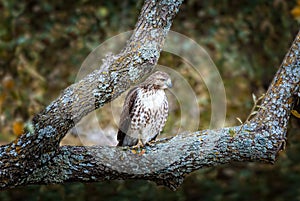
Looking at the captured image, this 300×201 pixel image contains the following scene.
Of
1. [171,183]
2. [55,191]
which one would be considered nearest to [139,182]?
[55,191]

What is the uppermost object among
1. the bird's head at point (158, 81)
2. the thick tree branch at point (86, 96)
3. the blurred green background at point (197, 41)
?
the blurred green background at point (197, 41)

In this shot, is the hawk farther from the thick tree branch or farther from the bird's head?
the thick tree branch

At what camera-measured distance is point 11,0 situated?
5875 mm

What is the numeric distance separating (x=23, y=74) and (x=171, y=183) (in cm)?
296

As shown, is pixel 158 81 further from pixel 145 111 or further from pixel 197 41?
pixel 197 41

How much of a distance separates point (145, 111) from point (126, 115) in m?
0.15

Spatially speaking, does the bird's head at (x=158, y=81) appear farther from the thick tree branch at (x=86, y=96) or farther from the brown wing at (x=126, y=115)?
the thick tree branch at (x=86, y=96)

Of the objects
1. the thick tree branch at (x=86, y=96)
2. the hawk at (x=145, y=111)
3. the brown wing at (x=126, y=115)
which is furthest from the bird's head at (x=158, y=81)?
the thick tree branch at (x=86, y=96)

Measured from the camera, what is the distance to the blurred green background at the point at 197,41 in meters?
5.68

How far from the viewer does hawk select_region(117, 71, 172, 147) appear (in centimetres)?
399

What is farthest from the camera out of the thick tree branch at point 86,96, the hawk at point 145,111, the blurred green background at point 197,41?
the blurred green background at point 197,41

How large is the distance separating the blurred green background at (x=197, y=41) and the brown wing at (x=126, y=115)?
1175 millimetres

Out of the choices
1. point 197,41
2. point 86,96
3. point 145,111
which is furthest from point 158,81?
point 197,41

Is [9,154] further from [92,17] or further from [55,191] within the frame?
[92,17]
